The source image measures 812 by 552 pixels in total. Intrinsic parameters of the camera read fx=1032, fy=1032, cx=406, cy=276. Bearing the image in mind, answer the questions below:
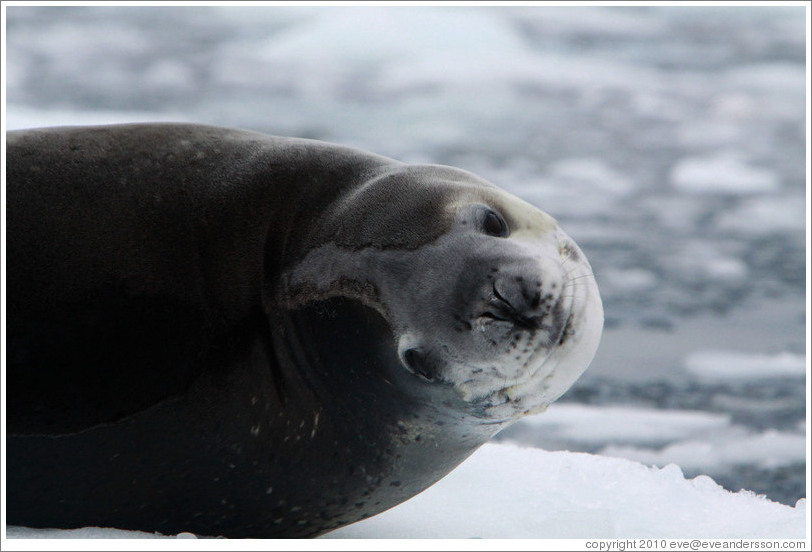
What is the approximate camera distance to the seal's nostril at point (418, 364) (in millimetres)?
1918

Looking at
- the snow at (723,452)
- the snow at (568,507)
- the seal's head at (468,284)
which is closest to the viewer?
the seal's head at (468,284)

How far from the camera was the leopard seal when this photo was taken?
75.0 inches

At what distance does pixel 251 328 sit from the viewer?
2.00m

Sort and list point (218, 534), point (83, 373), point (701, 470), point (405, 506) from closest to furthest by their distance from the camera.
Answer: point (83, 373) → point (218, 534) → point (405, 506) → point (701, 470)

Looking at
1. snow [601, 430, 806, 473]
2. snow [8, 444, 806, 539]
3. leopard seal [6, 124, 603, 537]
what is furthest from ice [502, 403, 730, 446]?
leopard seal [6, 124, 603, 537]

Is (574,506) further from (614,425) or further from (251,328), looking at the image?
(614,425)

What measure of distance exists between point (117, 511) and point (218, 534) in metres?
0.21

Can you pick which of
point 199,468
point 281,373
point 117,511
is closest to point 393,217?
point 281,373

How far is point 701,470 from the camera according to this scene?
3.40m

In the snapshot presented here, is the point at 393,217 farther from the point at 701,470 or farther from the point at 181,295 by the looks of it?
the point at 701,470

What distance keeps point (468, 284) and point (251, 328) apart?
0.44 meters

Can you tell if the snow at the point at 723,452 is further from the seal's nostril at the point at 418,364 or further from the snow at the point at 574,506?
the seal's nostril at the point at 418,364

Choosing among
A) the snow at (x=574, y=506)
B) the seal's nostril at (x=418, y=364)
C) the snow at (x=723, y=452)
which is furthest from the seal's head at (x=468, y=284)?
the snow at (x=723, y=452)

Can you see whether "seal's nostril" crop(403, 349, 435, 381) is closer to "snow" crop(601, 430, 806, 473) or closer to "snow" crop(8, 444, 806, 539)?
"snow" crop(8, 444, 806, 539)
